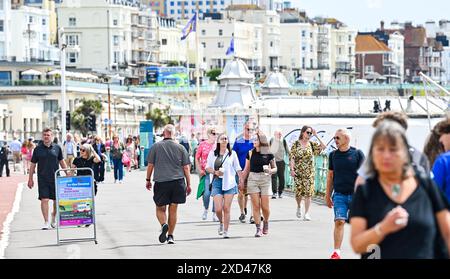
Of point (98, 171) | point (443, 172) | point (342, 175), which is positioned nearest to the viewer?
point (443, 172)

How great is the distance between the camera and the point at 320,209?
29.1m

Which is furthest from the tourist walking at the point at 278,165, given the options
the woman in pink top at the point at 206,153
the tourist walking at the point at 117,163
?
the tourist walking at the point at 117,163

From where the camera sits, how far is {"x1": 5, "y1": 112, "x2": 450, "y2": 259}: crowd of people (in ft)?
30.6

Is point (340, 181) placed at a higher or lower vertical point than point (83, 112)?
higher

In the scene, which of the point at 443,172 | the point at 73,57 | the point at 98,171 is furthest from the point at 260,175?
the point at 73,57

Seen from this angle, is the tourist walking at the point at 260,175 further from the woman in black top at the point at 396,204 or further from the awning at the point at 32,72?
the awning at the point at 32,72

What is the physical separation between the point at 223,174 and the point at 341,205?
4949mm

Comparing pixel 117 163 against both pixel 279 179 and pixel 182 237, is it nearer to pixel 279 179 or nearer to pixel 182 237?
pixel 279 179

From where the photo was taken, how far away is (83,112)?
126625 mm

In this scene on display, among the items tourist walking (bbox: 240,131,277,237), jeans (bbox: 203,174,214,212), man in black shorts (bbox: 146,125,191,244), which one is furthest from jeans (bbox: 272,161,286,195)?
man in black shorts (bbox: 146,125,191,244)

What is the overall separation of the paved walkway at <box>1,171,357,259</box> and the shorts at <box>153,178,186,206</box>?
57 cm
